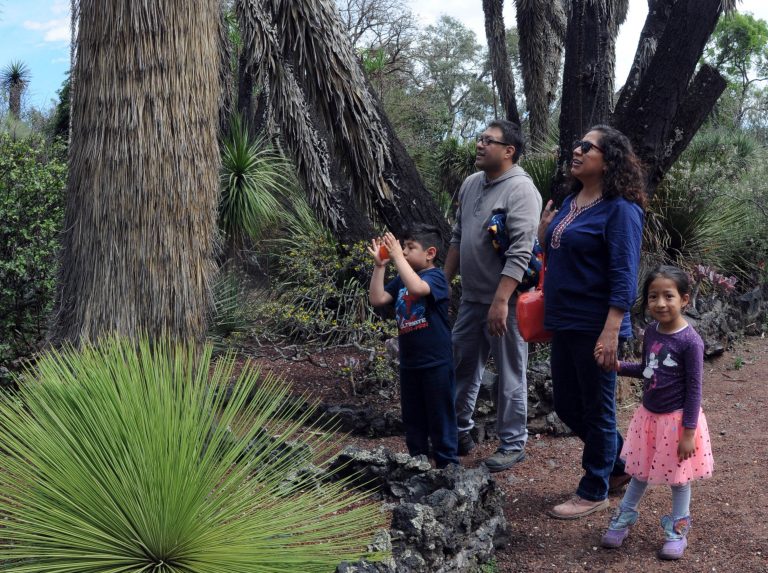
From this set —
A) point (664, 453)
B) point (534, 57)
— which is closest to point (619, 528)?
point (664, 453)

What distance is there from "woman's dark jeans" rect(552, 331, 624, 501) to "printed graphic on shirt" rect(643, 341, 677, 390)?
0.18 metres

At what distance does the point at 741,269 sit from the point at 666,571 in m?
7.64

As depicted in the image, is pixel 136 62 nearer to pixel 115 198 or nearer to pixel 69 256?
pixel 115 198

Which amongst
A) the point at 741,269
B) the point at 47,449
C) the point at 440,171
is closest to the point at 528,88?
the point at 440,171

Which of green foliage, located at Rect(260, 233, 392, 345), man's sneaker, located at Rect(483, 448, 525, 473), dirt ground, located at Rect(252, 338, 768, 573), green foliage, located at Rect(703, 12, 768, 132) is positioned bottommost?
dirt ground, located at Rect(252, 338, 768, 573)

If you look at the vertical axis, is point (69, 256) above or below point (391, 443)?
above

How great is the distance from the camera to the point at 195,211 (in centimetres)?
451

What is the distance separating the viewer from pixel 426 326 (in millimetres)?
4156

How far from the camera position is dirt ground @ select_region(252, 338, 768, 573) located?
355 cm

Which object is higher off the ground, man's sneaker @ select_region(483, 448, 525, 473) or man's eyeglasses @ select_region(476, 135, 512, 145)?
man's eyeglasses @ select_region(476, 135, 512, 145)

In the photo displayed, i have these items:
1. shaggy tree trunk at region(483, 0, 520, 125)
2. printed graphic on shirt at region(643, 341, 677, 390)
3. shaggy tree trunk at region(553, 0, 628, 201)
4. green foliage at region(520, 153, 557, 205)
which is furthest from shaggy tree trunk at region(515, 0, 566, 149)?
printed graphic on shirt at region(643, 341, 677, 390)

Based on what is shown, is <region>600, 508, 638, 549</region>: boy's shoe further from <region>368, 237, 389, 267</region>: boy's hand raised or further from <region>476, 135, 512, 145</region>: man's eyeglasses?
<region>476, 135, 512, 145</region>: man's eyeglasses

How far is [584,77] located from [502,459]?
4.23 metres

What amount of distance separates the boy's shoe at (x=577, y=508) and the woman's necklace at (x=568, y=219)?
4.03 feet
